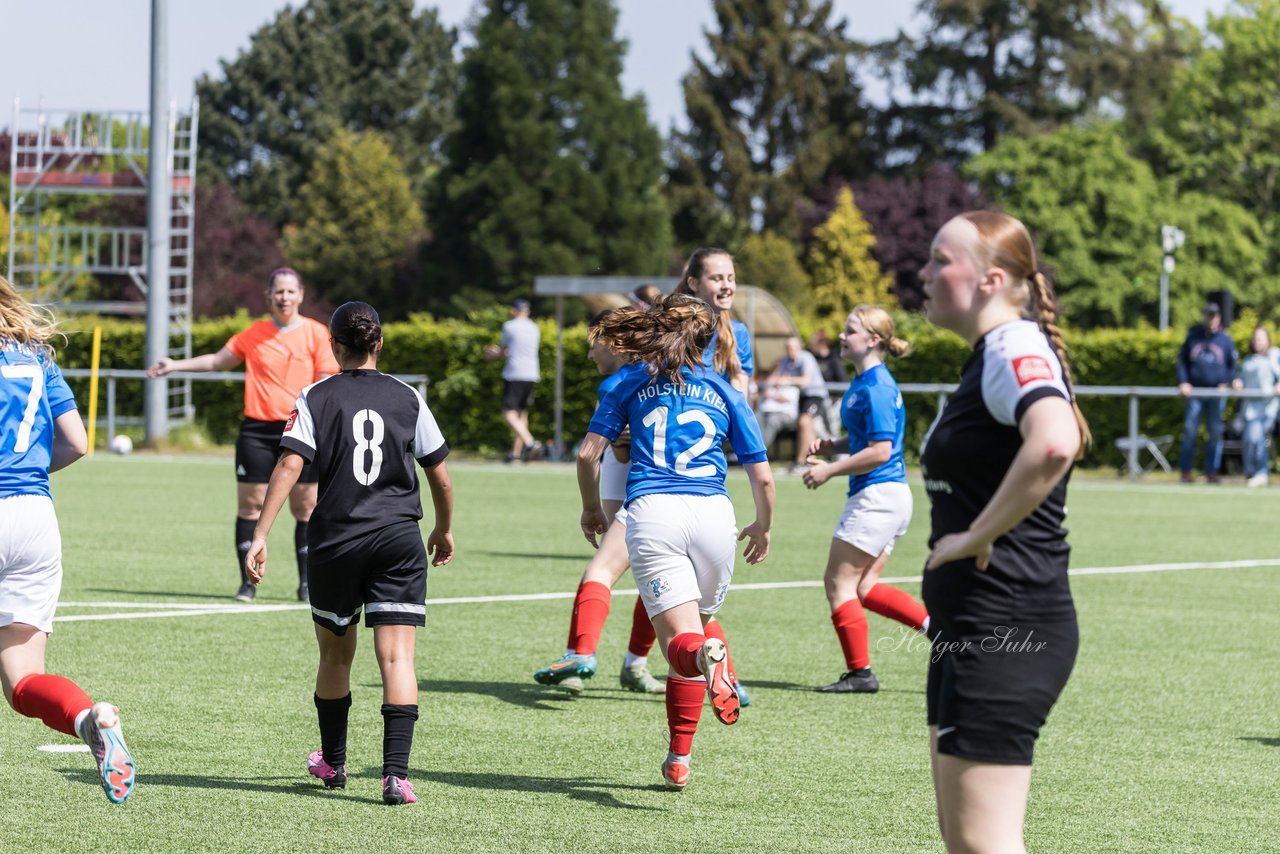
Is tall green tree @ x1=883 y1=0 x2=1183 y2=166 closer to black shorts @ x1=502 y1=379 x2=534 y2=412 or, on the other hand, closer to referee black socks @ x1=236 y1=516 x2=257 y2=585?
black shorts @ x1=502 y1=379 x2=534 y2=412

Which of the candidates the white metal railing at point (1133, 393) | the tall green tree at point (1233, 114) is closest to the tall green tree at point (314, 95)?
the tall green tree at point (1233, 114)

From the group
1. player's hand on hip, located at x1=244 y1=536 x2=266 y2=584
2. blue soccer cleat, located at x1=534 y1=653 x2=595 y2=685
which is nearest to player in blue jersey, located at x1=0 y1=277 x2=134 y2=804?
player's hand on hip, located at x1=244 y1=536 x2=266 y2=584

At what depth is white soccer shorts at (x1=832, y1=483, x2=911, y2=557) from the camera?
25.7ft

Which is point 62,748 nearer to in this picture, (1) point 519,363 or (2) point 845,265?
(1) point 519,363

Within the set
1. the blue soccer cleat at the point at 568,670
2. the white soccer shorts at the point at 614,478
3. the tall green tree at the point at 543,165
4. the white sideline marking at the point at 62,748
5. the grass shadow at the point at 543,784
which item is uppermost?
the tall green tree at the point at 543,165

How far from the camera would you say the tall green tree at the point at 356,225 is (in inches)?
2512

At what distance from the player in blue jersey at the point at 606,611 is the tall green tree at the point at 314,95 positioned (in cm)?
6608

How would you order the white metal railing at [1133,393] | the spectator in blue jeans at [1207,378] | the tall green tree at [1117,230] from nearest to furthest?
the white metal railing at [1133,393] < the spectator in blue jeans at [1207,378] < the tall green tree at [1117,230]

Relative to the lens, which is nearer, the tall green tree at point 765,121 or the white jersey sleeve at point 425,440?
the white jersey sleeve at point 425,440

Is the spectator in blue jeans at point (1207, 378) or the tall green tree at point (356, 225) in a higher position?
the tall green tree at point (356, 225)

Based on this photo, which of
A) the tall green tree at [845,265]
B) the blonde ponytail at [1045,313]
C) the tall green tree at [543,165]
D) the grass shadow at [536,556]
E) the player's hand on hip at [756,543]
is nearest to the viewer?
the blonde ponytail at [1045,313]

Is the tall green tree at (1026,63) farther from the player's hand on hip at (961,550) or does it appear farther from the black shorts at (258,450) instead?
the player's hand on hip at (961,550)

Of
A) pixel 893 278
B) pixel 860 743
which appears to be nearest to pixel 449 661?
pixel 860 743

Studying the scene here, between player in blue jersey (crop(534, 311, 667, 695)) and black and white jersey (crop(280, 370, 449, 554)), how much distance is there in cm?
140
